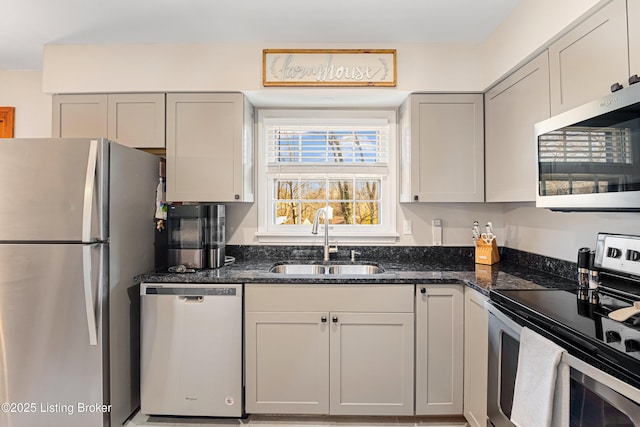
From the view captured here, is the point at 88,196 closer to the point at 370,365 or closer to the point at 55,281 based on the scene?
the point at 55,281

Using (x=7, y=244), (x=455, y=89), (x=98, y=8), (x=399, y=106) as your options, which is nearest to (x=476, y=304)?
(x=455, y=89)

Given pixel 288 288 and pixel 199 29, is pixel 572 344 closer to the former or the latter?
pixel 288 288

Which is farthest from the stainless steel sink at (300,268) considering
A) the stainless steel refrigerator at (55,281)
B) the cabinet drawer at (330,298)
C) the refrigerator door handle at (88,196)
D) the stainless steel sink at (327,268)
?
the refrigerator door handle at (88,196)

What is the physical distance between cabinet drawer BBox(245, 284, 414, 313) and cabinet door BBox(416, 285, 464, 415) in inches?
4.7

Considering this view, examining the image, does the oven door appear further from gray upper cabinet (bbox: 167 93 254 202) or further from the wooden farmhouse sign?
gray upper cabinet (bbox: 167 93 254 202)

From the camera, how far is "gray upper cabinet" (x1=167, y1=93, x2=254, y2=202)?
2.28 metres

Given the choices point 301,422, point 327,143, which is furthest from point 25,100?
point 301,422

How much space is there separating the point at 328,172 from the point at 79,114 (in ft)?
5.82

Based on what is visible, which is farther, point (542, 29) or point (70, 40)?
point (70, 40)

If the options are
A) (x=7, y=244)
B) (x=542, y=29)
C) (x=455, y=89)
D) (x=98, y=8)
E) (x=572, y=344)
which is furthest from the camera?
(x=455, y=89)

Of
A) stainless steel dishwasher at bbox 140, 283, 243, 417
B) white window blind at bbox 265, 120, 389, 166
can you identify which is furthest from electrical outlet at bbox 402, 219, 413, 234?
stainless steel dishwasher at bbox 140, 283, 243, 417

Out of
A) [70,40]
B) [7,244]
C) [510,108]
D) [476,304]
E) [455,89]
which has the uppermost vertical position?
[70,40]

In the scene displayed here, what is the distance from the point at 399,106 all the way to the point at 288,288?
1610 mm

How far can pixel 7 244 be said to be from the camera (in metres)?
1.78
